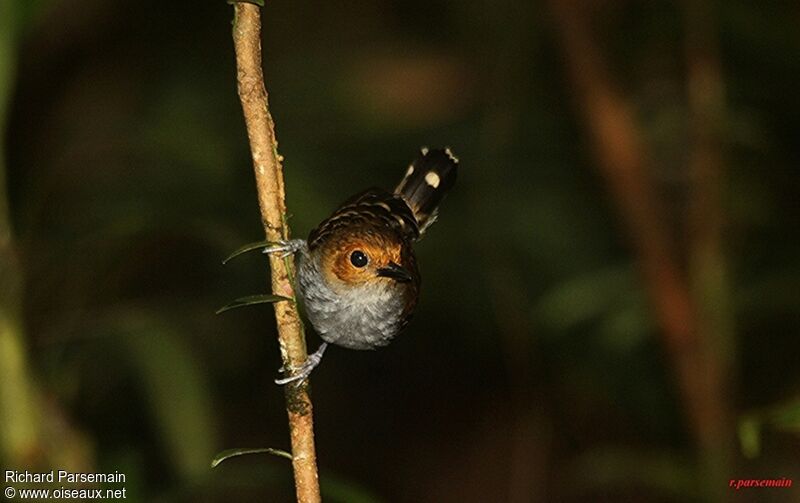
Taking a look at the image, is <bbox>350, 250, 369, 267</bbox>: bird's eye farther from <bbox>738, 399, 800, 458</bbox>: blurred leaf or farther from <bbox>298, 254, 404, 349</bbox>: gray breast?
<bbox>738, 399, 800, 458</bbox>: blurred leaf

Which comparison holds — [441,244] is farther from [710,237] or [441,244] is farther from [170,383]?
[170,383]

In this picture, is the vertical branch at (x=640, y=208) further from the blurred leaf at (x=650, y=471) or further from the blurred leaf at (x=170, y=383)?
the blurred leaf at (x=170, y=383)

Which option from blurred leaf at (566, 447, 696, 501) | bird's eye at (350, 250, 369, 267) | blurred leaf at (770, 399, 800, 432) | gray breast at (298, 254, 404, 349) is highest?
bird's eye at (350, 250, 369, 267)

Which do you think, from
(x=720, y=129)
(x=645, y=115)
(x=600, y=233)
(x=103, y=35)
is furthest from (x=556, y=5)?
(x=103, y=35)

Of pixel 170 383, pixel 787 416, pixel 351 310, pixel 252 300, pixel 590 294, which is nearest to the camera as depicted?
pixel 787 416

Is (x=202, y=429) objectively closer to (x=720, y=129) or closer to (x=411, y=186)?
(x=411, y=186)

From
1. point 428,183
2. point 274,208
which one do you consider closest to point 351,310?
point 428,183

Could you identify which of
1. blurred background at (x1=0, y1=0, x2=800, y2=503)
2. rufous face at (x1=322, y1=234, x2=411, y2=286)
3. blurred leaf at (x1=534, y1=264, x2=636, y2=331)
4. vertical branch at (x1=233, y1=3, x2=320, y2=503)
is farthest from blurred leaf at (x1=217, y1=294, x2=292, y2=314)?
blurred leaf at (x1=534, y1=264, x2=636, y2=331)
